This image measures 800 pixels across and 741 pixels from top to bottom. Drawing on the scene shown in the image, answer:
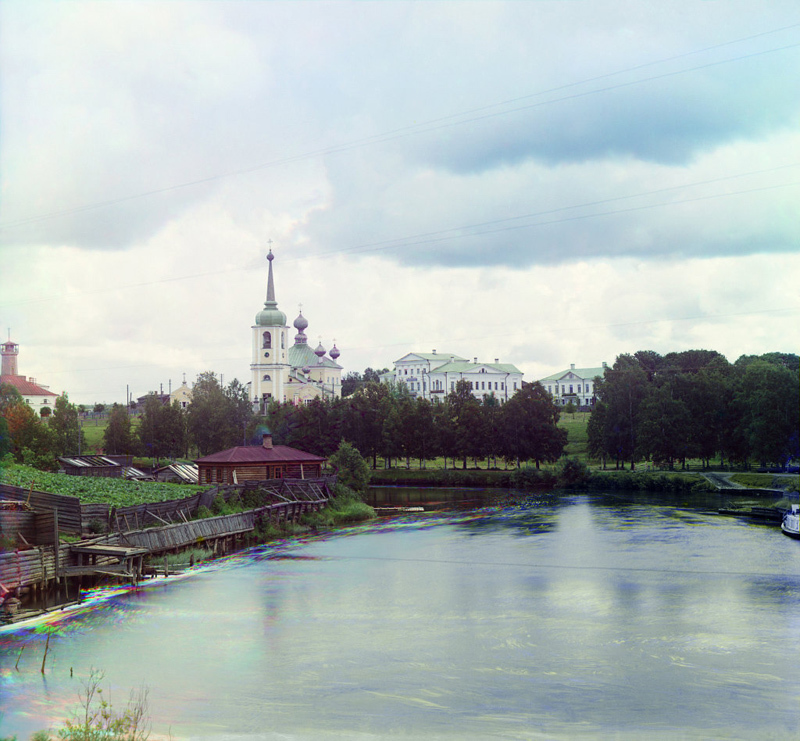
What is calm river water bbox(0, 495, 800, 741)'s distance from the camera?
49.1ft

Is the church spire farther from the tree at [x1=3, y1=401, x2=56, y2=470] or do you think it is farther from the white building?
the tree at [x1=3, y1=401, x2=56, y2=470]

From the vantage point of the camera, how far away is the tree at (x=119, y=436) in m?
79.3

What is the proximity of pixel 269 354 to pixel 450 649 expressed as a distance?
10561 cm

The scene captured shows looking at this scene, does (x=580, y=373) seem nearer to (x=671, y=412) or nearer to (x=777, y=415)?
(x=671, y=412)

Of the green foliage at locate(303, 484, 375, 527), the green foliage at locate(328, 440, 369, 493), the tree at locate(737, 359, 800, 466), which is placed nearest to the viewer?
the tree at locate(737, 359, 800, 466)

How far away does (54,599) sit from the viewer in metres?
24.1

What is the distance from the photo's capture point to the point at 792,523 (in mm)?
36875

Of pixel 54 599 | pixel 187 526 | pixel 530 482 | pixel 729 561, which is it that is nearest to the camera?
pixel 54 599

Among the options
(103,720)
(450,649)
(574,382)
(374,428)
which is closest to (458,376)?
(574,382)

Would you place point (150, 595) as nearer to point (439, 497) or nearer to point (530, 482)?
point (439, 497)

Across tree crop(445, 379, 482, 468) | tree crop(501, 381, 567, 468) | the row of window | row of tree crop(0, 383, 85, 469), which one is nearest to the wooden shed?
row of tree crop(0, 383, 85, 469)

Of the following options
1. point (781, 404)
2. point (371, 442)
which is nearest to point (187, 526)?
point (781, 404)

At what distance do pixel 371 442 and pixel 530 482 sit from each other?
63.4ft

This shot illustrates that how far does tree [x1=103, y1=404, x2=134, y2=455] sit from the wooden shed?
3190 centimetres
